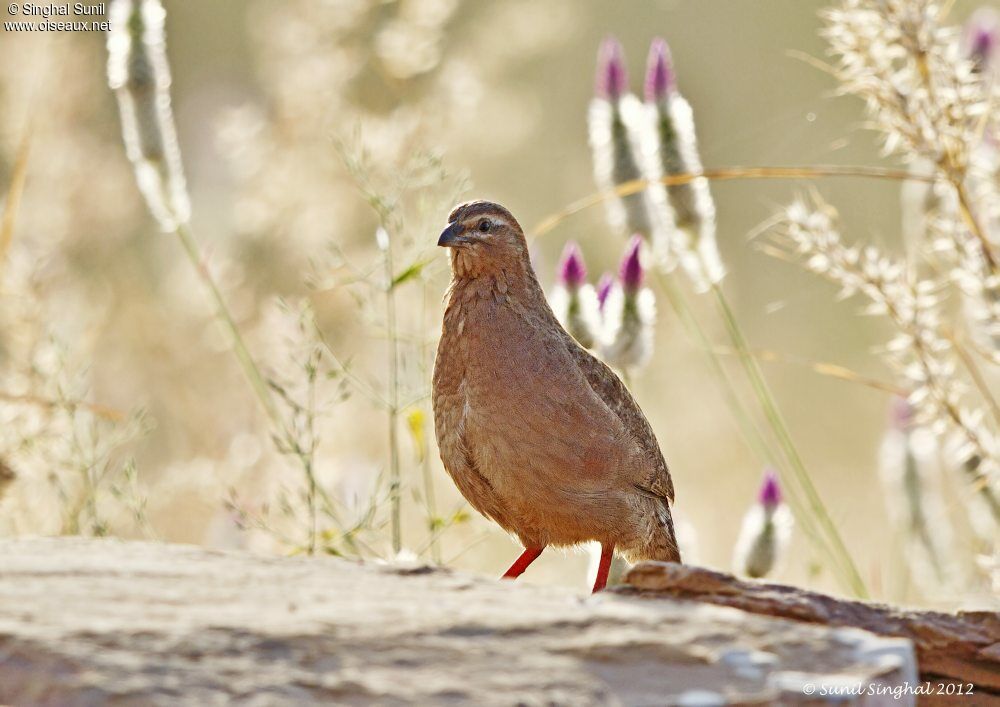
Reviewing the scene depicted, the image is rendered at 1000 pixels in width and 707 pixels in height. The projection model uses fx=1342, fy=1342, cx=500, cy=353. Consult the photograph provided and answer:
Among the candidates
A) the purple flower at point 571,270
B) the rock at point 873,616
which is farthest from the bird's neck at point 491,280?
the rock at point 873,616

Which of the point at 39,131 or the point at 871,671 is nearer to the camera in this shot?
the point at 871,671

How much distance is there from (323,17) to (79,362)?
64.7 inches

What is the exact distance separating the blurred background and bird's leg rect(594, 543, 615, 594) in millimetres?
418

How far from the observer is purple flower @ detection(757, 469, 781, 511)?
3.91m

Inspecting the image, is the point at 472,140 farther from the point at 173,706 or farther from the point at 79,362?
the point at 173,706

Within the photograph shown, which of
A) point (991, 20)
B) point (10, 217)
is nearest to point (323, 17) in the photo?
point (10, 217)

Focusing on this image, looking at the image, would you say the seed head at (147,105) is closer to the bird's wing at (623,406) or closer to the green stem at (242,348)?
the green stem at (242,348)

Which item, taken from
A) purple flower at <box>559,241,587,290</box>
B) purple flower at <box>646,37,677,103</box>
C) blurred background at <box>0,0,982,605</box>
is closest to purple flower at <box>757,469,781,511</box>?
blurred background at <box>0,0,982,605</box>

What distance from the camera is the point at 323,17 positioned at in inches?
207

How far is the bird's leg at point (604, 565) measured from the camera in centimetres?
353

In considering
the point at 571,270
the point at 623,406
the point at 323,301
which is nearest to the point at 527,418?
the point at 623,406

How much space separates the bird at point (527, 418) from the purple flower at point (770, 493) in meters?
0.39

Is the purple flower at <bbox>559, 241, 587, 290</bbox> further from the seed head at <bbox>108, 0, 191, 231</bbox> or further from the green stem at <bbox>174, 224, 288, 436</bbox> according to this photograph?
the seed head at <bbox>108, 0, 191, 231</bbox>

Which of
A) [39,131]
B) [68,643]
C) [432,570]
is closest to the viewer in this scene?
[68,643]
